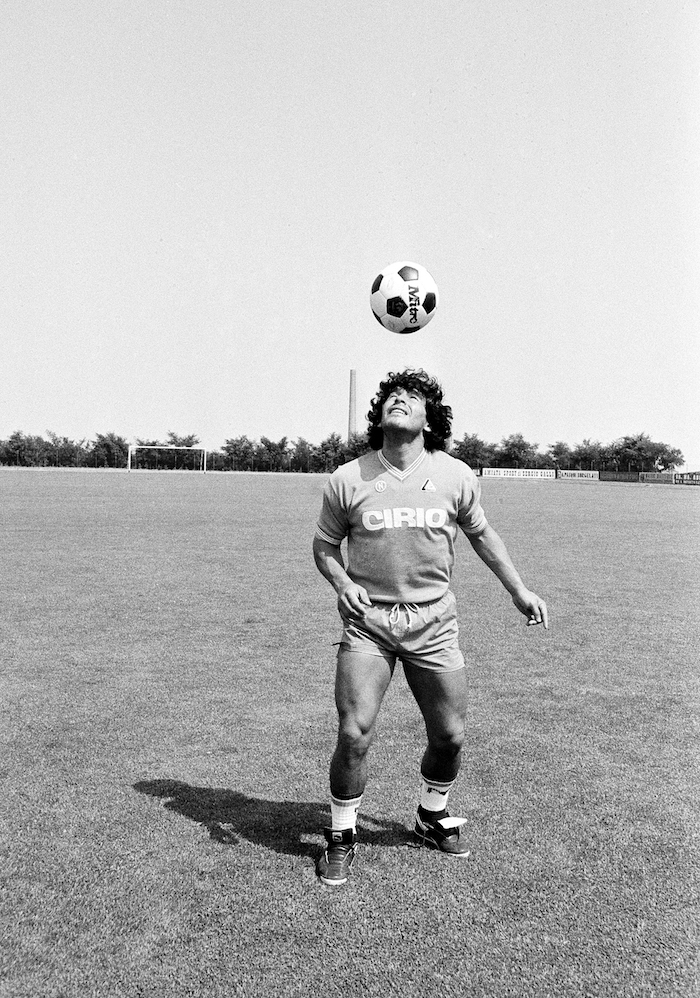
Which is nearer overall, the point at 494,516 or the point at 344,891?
the point at 344,891

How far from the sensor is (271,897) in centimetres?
364

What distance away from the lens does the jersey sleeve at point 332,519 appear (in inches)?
158

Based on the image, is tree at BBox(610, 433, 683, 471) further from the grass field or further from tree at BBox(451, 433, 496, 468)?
the grass field

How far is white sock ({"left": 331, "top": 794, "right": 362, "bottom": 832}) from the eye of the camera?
3914 millimetres

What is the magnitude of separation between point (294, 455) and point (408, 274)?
117514mm

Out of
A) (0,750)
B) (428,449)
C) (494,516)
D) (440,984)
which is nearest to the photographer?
(440,984)

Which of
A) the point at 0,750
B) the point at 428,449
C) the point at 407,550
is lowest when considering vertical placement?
the point at 0,750

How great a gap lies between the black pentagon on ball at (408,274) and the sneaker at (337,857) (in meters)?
3.01

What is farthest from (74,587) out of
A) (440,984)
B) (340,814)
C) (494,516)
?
(494,516)

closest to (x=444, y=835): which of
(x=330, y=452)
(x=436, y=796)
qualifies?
(x=436, y=796)

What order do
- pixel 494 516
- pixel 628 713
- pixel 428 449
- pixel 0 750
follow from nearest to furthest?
1. pixel 428 449
2. pixel 0 750
3. pixel 628 713
4. pixel 494 516

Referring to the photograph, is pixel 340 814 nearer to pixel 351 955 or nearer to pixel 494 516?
pixel 351 955

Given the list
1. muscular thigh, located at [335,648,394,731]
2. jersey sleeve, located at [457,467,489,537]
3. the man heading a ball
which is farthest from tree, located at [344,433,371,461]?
muscular thigh, located at [335,648,394,731]

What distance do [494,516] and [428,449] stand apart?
26.3 metres
